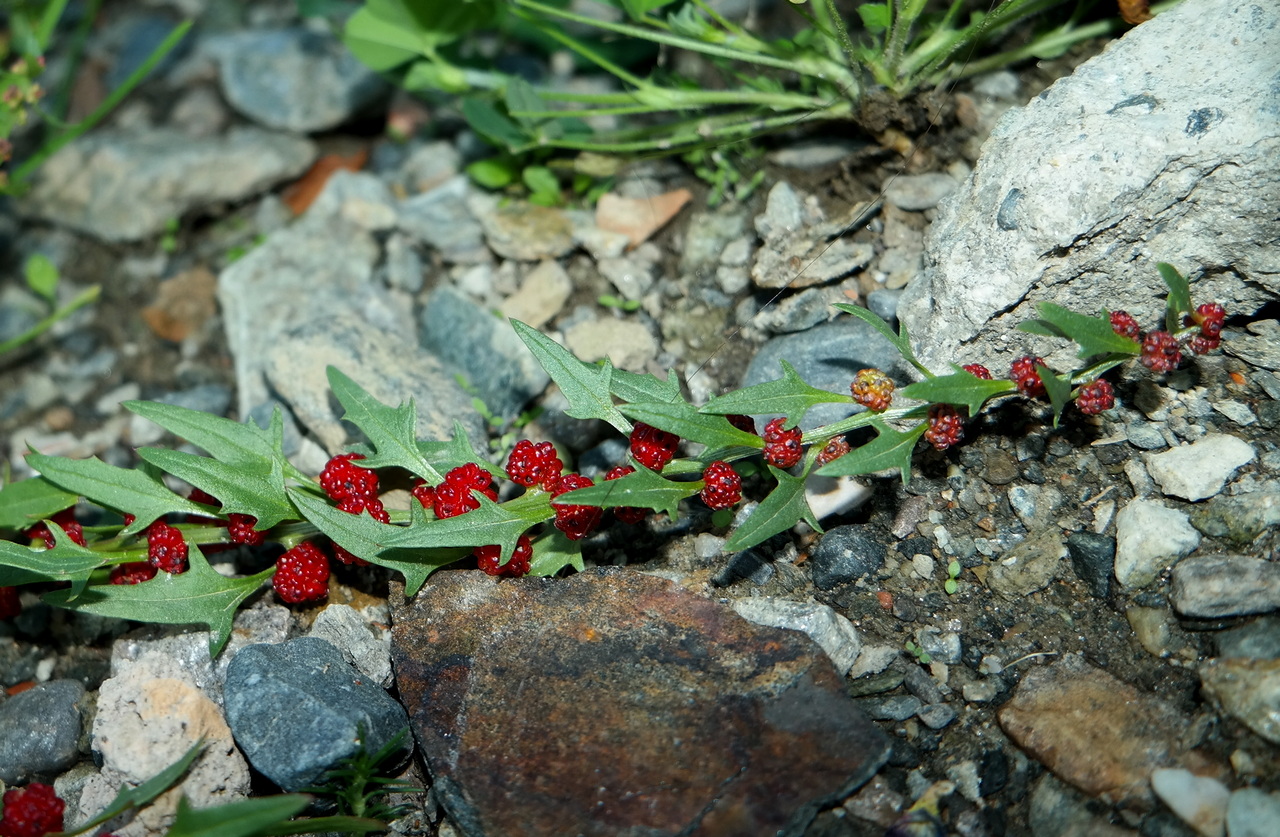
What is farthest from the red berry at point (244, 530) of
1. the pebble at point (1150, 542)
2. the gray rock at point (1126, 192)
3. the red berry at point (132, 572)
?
the pebble at point (1150, 542)

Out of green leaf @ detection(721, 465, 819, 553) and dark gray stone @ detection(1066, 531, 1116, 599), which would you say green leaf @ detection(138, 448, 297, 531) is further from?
dark gray stone @ detection(1066, 531, 1116, 599)

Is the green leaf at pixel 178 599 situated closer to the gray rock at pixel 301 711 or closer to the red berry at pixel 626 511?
the gray rock at pixel 301 711

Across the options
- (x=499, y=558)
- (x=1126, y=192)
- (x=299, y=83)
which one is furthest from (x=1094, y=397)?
(x=299, y=83)

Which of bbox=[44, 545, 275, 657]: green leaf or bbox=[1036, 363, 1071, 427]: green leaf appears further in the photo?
bbox=[44, 545, 275, 657]: green leaf

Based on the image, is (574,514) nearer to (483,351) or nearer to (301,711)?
(301,711)

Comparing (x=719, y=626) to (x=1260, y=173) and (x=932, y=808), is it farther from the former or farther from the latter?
(x=1260, y=173)

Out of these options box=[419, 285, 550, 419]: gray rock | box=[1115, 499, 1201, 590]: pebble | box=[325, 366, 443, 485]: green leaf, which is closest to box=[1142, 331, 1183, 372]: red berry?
box=[1115, 499, 1201, 590]: pebble
